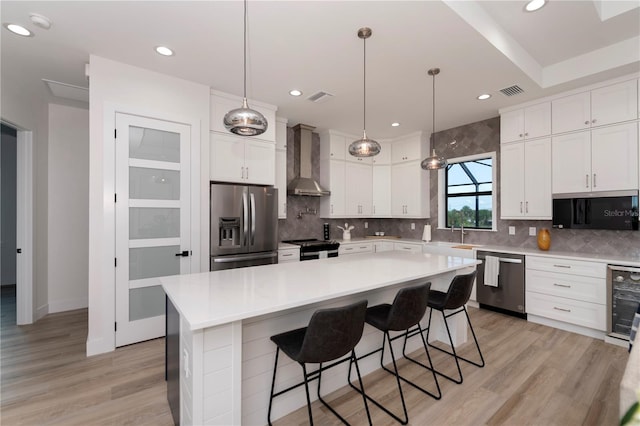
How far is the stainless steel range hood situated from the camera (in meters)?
4.85

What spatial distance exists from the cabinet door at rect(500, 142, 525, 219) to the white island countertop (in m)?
1.74

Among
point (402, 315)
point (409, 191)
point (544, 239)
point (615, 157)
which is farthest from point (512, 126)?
point (402, 315)

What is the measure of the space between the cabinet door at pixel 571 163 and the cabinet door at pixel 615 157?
2.2 inches

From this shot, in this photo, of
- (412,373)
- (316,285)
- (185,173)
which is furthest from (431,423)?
(185,173)

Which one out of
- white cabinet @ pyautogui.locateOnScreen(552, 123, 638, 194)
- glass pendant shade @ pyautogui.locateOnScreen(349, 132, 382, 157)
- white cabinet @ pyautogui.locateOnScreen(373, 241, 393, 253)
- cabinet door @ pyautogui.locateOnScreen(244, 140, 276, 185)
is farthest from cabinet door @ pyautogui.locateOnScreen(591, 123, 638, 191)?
cabinet door @ pyautogui.locateOnScreen(244, 140, 276, 185)

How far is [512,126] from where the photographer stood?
160 inches

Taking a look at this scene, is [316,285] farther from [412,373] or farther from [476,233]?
[476,233]

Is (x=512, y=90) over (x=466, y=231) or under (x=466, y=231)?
over

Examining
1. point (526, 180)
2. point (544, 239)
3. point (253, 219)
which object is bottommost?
point (544, 239)

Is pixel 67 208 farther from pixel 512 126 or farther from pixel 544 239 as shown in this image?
pixel 544 239

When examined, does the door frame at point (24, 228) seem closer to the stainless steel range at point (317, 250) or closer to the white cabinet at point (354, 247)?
the stainless steel range at point (317, 250)

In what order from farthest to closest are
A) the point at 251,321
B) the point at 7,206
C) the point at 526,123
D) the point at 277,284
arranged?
the point at 7,206 < the point at 526,123 < the point at 277,284 < the point at 251,321

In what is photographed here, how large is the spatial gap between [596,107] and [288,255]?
13.8 feet

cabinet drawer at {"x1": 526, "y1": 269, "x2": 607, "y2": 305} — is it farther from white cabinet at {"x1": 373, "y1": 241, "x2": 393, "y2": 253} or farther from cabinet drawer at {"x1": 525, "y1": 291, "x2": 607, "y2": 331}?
white cabinet at {"x1": 373, "y1": 241, "x2": 393, "y2": 253}
